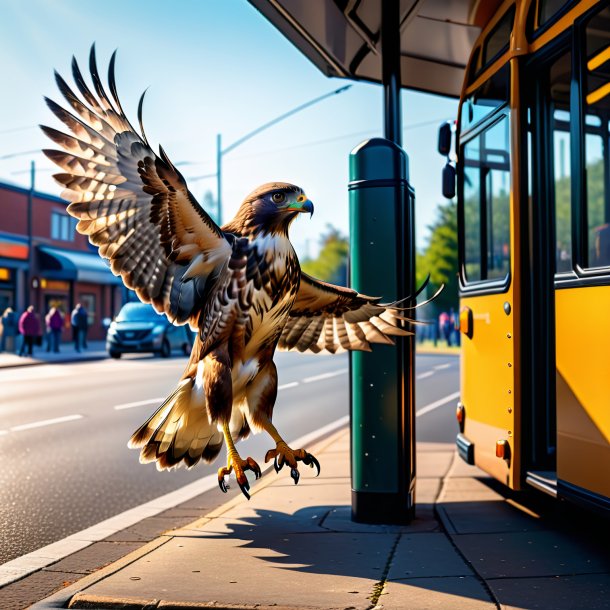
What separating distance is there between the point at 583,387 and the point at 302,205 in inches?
99.4

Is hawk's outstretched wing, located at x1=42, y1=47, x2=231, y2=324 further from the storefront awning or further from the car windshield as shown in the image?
the storefront awning

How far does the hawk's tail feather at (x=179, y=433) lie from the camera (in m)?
3.18

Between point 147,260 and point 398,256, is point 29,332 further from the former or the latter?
point 147,260

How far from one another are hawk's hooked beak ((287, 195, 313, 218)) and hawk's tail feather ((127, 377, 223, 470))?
0.75m

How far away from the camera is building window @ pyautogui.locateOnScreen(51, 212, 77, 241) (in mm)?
43375

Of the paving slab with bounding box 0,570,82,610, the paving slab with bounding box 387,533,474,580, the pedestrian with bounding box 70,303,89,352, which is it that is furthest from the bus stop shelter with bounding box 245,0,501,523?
the pedestrian with bounding box 70,303,89,352

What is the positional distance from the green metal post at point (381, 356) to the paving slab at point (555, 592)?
54.0 inches

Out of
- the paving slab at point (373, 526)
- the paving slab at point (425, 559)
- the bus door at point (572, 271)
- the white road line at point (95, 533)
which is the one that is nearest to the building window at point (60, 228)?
the white road line at point (95, 533)

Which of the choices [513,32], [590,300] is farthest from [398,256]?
[513,32]

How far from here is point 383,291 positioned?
542 cm

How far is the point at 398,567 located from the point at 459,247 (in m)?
3.21

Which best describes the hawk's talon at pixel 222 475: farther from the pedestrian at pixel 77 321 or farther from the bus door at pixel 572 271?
the pedestrian at pixel 77 321

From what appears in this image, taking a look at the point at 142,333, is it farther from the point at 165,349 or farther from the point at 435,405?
the point at 435,405

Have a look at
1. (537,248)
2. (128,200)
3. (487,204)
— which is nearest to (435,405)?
(487,204)
